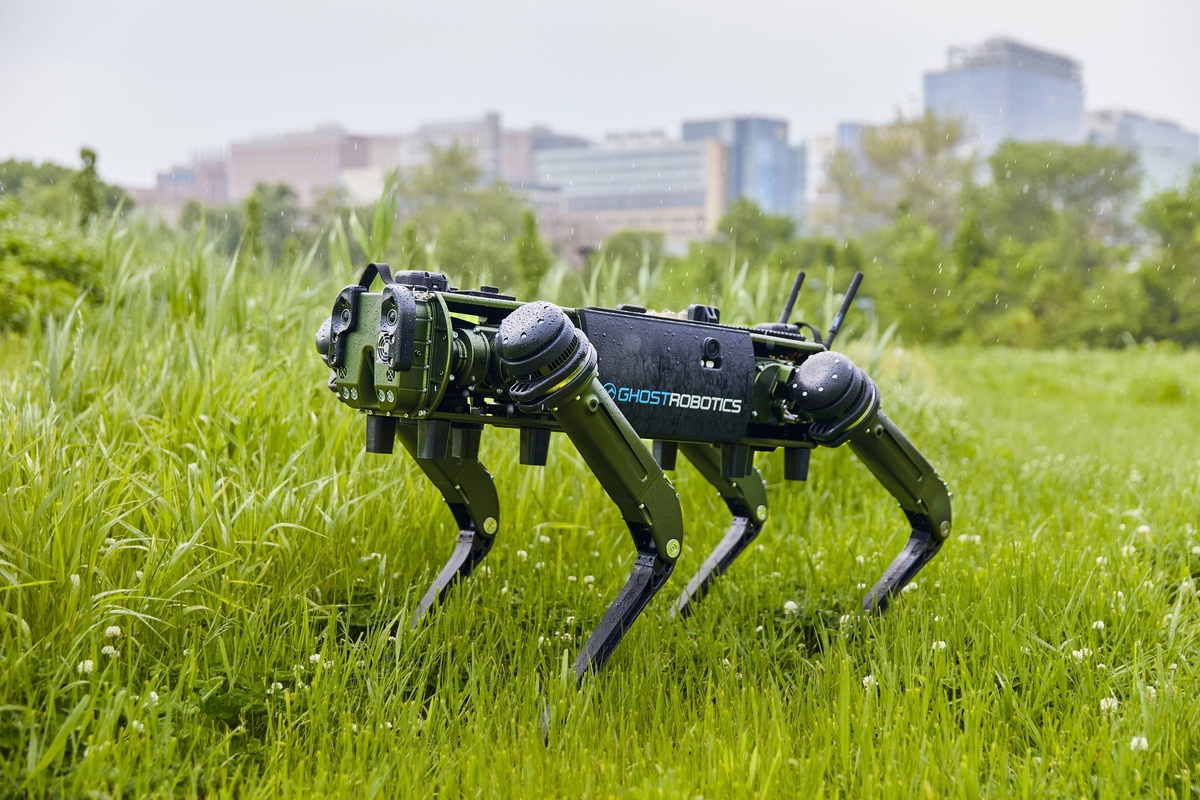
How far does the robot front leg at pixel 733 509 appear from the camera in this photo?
3.15 m

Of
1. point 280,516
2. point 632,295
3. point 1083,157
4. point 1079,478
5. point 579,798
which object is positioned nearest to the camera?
point 579,798

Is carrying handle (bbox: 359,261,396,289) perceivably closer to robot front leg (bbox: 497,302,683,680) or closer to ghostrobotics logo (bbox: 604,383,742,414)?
robot front leg (bbox: 497,302,683,680)

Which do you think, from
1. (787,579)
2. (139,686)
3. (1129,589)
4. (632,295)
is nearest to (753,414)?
(787,579)

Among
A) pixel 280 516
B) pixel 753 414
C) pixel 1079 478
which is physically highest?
pixel 753 414

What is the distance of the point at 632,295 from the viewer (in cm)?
631

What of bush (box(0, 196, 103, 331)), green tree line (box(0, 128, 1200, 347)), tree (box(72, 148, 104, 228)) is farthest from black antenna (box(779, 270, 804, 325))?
tree (box(72, 148, 104, 228))

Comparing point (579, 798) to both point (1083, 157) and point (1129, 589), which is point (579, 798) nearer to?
point (1129, 589)

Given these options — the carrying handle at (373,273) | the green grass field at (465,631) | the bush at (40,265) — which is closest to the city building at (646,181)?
the bush at (40,265)

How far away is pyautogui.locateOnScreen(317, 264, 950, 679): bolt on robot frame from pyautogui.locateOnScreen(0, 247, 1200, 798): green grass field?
310 millimetres

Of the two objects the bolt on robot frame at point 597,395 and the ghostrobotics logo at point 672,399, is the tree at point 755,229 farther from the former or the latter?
the ghostrobotics logo at point 672,399

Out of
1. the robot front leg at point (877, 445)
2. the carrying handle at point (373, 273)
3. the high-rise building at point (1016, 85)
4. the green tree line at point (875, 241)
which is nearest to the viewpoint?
the carrying handle at point (373, 273)

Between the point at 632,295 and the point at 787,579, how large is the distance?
10.2 feet

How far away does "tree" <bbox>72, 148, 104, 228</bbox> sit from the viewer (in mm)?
10227

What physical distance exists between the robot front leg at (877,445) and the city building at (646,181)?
43.8 meters
